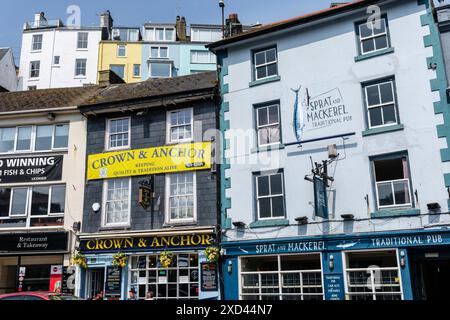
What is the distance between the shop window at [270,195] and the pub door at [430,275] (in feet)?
14.8

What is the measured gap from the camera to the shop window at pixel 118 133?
1859 cm

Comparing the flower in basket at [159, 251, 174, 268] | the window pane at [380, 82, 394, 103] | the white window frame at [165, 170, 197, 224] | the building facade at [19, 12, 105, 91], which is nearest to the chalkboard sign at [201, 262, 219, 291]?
the flower in basket at [159, 251, 174, 268]

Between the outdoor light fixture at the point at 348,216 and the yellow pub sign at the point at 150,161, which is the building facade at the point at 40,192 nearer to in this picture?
the yellow pub sign at the point at 150,161

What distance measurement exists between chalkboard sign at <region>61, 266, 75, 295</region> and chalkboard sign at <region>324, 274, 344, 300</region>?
971 cm

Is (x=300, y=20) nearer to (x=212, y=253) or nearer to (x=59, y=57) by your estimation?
(x=212, y=253)

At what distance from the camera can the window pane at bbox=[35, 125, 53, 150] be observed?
19328mm

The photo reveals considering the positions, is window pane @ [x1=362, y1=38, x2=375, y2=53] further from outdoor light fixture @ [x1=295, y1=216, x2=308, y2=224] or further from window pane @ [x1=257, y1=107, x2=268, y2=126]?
outdoor light fixture @ [x1=295, y1=216, x2=308, y2=224]

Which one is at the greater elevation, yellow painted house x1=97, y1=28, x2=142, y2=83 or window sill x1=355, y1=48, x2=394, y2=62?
yellow painted house x1=97, y1=28, x2=142, y2=83

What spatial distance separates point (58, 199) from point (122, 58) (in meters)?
29.6

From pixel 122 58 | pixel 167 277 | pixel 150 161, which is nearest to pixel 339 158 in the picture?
pixel 150 161

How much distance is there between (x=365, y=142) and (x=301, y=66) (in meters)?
3.84
